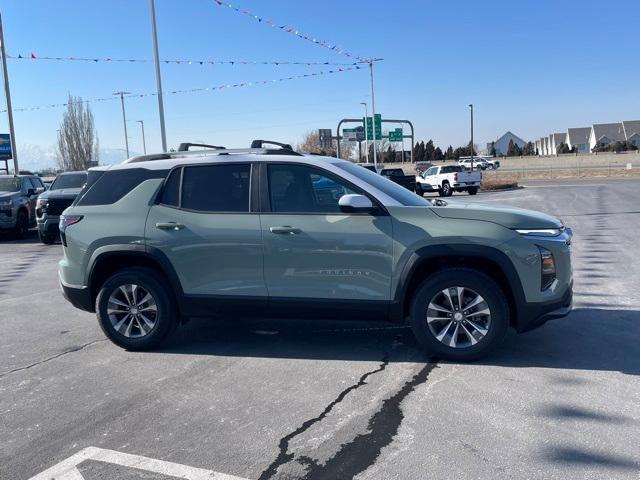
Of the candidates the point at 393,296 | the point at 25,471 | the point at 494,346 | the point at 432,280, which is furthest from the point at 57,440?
the point at 494,346

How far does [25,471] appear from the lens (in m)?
3.48

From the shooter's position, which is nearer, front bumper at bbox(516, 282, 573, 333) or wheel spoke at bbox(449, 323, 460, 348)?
front bumper at bbox(516, 282, 573, 333)

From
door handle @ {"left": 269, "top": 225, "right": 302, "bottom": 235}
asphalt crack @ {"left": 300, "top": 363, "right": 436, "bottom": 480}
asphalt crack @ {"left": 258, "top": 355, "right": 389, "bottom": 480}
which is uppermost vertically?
door handle @ {"left": 269, "top": 225, "right": 302, "bottom": 235}

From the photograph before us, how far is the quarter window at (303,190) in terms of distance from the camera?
5.31 meters

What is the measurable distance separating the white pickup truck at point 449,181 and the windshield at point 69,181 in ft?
64.5

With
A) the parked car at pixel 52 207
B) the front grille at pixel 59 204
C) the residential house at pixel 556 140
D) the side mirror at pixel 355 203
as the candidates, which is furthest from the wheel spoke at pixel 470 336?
the residential house at pixel 556 140

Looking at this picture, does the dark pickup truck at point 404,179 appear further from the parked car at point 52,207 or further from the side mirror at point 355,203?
the side mirror at point 355,203

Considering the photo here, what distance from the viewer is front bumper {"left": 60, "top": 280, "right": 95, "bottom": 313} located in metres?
5.83

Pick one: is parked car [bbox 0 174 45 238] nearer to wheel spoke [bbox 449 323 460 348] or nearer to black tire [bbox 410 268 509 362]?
black tire [bbox 410 268 509 362]

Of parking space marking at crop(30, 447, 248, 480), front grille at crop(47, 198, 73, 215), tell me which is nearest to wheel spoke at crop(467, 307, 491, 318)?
parking space marking at crop(30, 447, 248, 480)

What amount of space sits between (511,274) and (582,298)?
9.63ft

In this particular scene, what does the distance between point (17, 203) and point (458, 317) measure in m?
15.3

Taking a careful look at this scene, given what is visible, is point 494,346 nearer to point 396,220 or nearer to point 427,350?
point 427,350

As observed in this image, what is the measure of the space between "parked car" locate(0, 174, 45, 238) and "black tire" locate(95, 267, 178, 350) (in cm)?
1248
